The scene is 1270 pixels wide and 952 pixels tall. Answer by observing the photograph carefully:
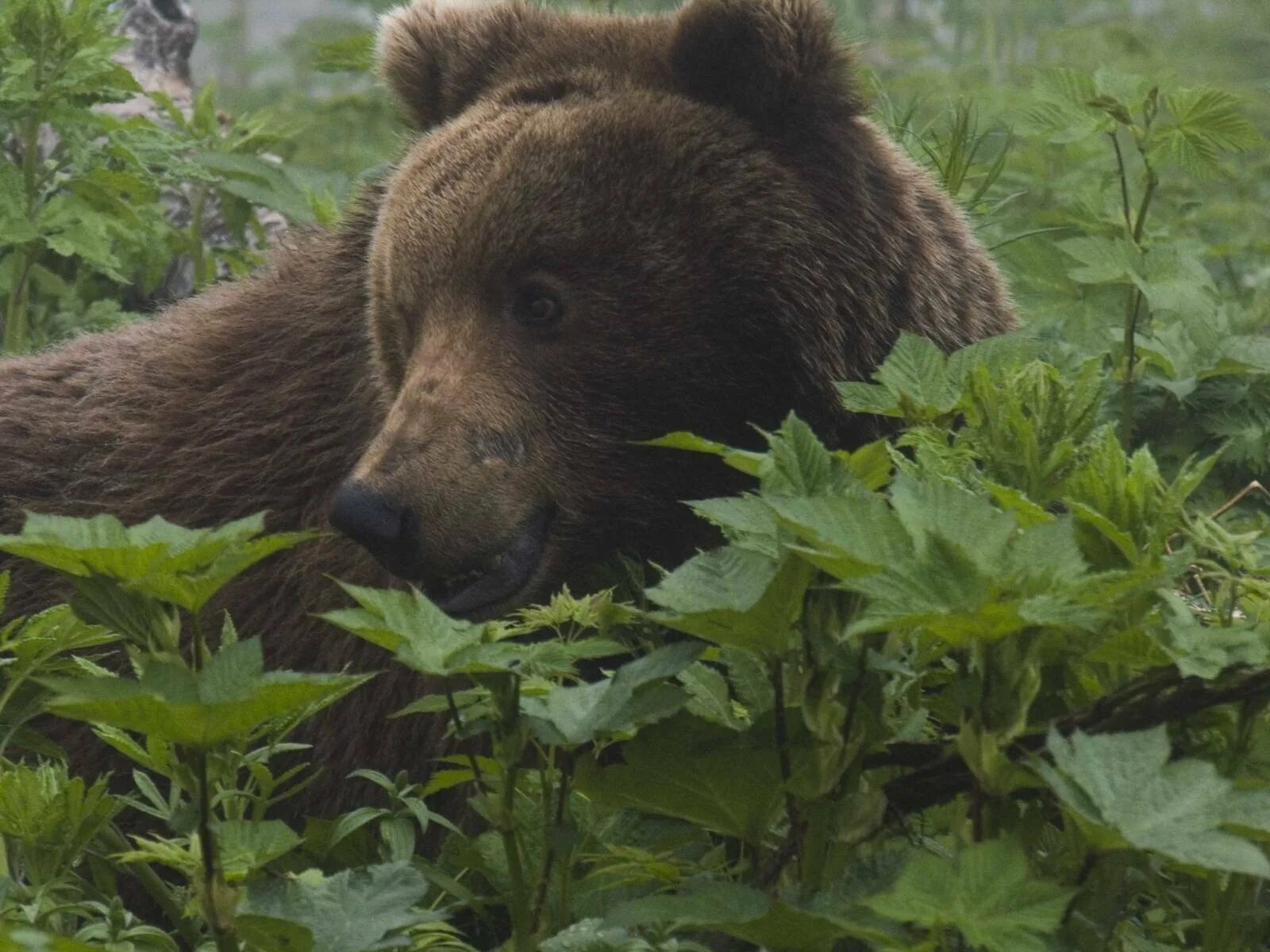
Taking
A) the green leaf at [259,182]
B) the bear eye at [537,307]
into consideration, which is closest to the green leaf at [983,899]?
the bear eye at [537,307]

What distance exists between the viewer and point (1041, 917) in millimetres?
1770

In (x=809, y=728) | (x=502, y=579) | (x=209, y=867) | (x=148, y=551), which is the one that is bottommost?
(x=502, y=579)

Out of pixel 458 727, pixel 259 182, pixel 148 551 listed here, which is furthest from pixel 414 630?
pixel 259 182

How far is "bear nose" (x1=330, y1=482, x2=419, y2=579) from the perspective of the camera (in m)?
3.24

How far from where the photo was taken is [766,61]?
369cm

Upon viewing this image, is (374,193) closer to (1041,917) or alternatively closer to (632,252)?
(632,252)

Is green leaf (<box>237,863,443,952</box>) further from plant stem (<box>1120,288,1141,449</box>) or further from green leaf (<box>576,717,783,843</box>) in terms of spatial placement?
plant stem (<box>1120,288,1141,449</box>)

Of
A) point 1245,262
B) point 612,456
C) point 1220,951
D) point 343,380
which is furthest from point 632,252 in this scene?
point 1245,262

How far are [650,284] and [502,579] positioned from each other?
25.1 inches

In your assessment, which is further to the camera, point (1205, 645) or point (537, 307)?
point (537, 307)

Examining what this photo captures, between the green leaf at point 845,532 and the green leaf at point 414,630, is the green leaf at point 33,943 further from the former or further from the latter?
the green leaf at point 845,532

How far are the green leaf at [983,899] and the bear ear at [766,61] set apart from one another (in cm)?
220

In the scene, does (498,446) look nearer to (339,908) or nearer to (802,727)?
(802,727)

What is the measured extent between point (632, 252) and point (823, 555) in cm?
178
